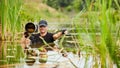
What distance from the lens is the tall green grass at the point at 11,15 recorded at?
18.2 feet

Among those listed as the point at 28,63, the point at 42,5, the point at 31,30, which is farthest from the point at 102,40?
the point at 42,5

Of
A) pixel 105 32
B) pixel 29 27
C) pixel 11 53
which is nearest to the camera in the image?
pixel 105 32

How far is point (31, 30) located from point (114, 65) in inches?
130

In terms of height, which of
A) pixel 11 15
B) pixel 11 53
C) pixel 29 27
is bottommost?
pixel 11 53

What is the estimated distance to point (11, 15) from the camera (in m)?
5.58

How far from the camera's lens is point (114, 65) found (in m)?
3.44

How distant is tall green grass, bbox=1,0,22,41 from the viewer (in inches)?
219

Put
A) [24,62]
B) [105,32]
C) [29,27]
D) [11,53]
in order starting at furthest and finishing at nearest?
1. [29,27]
2. [11,53]
3. [24,62]
4. [105,32]

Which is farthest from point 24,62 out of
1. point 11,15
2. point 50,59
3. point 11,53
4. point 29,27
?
point 29,27

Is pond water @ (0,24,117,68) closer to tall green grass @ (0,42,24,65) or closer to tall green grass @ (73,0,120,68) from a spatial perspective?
tall green grass @ (0,42,24,65)

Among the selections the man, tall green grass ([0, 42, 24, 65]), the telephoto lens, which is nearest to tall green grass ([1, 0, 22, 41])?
tall green grass ([0, 42, 24, 65])

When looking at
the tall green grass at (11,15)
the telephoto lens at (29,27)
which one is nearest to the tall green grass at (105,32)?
the tall green grass at (11,15)

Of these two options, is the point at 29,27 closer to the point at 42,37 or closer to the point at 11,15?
the point at 42,37

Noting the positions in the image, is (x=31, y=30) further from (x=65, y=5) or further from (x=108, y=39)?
(x=65, y=5)
